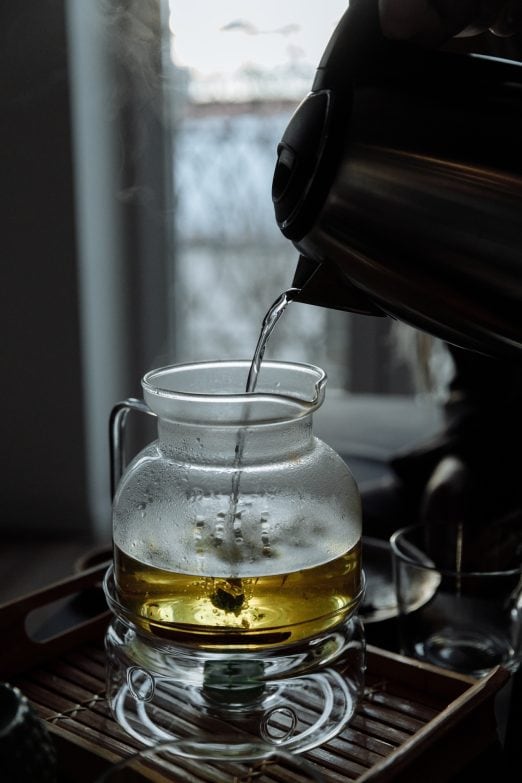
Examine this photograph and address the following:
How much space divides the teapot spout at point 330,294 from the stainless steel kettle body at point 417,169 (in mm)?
45

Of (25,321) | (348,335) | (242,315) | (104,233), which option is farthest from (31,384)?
(348,335)

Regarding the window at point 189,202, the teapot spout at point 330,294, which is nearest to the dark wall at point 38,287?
the window at point 189,202

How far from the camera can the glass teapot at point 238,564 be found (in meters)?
0.62

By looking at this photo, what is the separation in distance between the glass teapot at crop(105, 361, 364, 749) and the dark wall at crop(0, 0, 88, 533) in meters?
1.90

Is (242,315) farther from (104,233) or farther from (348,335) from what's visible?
(104,233)

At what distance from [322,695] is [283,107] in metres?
2.35

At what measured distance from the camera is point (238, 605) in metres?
0.62

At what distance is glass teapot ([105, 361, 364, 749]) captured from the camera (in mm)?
619

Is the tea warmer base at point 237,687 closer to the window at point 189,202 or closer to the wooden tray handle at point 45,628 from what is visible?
the wooden tray handle at point 45,628

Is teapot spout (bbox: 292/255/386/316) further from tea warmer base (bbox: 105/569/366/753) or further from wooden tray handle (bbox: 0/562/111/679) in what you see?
wooden tray handle (bbox: 0/562/111/679)

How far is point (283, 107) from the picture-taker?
9.07 feet

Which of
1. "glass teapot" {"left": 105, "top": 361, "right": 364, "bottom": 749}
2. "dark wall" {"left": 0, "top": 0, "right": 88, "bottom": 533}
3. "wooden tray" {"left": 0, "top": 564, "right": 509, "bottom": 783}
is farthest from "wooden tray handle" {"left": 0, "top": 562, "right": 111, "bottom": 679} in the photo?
"dark wall" {"left": 0, "top": 0, "right": 88, "bottom": 533}

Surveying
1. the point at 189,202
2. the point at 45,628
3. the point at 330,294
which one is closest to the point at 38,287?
the point at 189,202

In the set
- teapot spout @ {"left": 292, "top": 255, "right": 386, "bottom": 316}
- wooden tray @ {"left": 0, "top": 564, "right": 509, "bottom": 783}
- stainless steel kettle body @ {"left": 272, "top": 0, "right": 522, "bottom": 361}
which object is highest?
stainless steel kettle body @ {"left": 272, "top": 0, "right": 522, "bottom": 361}
